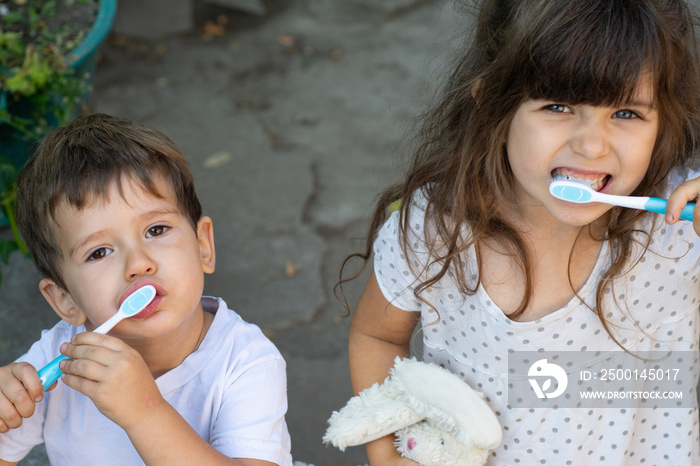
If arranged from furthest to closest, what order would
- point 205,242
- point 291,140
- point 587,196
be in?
point 291,140 < point 205,242 < point 587,196

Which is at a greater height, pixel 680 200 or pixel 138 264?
pixel 680 200

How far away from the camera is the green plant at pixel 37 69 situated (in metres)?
2.05

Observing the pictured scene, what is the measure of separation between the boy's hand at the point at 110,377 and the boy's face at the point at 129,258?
8 centimetres

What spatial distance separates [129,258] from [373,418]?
499 millimetres

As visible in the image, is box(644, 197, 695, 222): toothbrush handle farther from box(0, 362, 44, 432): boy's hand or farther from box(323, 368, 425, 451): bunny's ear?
box(0, 362, 44, 432): boy's hand

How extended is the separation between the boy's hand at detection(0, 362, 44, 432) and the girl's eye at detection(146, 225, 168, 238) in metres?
0.25

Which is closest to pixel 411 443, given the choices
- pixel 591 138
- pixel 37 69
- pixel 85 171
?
pixel 591 138

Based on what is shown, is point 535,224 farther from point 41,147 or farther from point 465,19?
point 41,147

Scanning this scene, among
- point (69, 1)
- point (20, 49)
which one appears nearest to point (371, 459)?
point (20, 49)

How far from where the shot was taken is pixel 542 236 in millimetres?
1314

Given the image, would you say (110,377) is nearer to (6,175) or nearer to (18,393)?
(18,393)

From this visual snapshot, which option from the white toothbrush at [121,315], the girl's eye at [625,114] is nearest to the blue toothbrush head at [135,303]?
the white toothbrush at [121,315]

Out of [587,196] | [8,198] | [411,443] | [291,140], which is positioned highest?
[587,196]

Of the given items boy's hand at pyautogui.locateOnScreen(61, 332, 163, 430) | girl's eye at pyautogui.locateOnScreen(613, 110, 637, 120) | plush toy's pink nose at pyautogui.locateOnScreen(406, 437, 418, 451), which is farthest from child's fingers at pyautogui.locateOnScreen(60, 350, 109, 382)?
girl's eye at pyautogui.locateOnScreen(613, 110, 637, 120)
